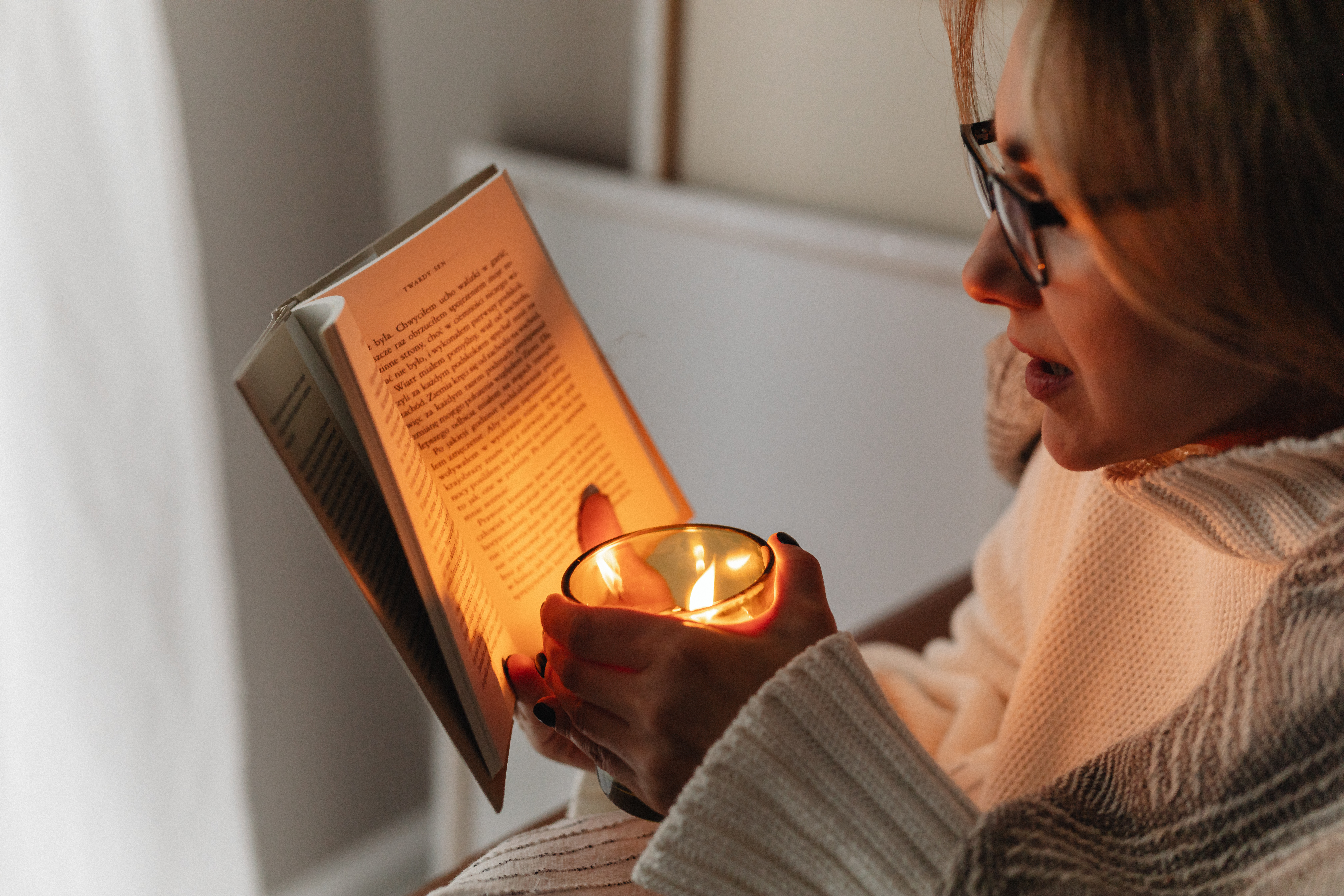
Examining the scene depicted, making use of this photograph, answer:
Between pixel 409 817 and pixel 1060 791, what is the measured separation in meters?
1.55

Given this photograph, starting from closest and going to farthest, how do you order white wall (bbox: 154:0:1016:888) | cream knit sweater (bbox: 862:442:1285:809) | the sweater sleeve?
cream knit sweater (bbox: 862:442:1285:809), the sweater sleeve, white wall (bbox: 154:0:1016:888)

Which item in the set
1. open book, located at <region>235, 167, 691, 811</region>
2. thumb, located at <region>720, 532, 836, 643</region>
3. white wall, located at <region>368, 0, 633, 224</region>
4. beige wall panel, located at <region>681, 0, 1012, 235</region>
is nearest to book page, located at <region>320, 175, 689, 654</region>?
open book, located at <region>235, 167, 691, 811</region>

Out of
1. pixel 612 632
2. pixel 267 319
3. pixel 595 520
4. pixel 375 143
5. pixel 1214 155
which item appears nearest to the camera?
pixel 1214 155

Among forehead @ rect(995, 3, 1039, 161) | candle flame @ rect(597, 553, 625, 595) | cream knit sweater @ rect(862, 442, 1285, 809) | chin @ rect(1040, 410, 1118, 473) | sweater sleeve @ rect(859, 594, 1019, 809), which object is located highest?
forehead @ rect(995, 3, 1039, 161)

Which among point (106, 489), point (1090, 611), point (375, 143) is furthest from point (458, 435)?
point (375, 143)

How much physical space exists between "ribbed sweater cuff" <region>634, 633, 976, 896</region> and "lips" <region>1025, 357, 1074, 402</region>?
17 cm

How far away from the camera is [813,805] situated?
1.55 feet

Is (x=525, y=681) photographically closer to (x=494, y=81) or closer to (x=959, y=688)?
(x=959, y=688)

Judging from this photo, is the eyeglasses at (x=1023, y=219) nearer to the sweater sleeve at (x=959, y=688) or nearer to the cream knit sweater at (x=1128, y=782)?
the cream knit sweater at (x=1128, y=782)

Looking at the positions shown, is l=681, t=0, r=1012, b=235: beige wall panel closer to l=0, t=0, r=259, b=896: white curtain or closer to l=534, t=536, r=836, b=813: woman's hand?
l=0, t=0, r=259, b=896: white curtain

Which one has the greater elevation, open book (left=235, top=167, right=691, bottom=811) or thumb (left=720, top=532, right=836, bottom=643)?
open book (left=235, top=167, right=691, bottom=811)

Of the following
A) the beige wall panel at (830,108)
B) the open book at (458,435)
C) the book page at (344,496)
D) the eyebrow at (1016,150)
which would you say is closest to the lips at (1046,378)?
the eyebrow at (1016,150)

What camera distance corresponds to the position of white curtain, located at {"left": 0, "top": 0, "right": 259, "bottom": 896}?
1006mm

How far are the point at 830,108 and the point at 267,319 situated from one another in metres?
0.73
